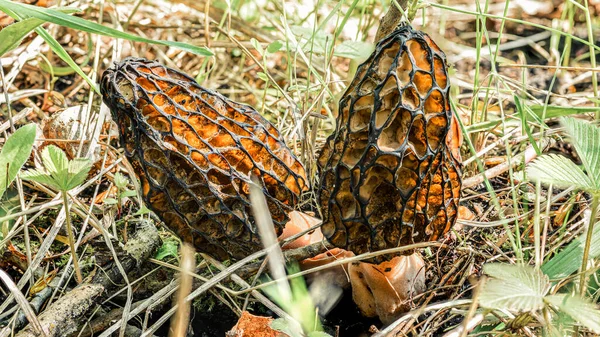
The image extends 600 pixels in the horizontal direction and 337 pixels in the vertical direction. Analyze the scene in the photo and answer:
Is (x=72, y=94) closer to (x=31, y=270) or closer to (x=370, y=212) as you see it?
(x=31, y=270)

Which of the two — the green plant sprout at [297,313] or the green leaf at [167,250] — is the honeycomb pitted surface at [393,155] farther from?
the green leaf at [167,250]

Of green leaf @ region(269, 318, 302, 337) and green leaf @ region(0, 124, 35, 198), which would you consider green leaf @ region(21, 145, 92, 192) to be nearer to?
green leaf @ region(0, 124, 35, 198)

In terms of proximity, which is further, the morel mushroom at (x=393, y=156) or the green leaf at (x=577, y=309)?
the morel mushroom at (x=393, y=156)

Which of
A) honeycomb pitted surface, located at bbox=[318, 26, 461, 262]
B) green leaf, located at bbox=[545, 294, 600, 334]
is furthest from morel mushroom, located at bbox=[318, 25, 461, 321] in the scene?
green leaf, located at bbox=[545, 294, 600, 334]

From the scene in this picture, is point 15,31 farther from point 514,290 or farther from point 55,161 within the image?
point 514,290

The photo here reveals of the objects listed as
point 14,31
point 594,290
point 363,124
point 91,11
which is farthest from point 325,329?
point 91,11

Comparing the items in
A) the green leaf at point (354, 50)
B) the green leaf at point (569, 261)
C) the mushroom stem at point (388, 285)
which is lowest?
the mushroom stem at point (388, 285)

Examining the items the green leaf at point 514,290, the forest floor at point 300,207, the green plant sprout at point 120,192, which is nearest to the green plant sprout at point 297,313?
the forest floor at point 300,207
